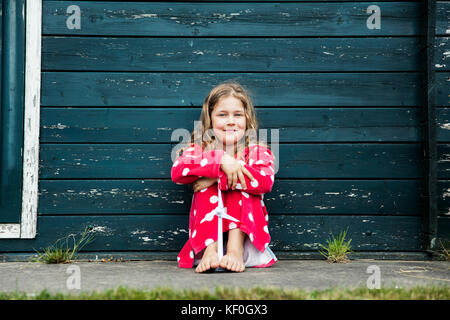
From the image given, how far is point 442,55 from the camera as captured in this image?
2.83 metres

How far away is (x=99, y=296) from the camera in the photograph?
1649 mm

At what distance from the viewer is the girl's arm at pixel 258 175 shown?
7.75ft

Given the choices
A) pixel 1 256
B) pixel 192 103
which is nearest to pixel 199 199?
pixel 192 103

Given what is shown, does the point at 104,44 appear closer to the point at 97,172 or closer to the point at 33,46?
the point at 33,46

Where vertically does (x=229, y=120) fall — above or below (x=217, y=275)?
above

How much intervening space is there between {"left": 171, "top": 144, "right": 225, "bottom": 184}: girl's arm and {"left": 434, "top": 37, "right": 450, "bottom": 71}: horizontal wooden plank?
163 centimetres

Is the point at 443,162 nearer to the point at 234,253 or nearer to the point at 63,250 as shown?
the point at 234,253

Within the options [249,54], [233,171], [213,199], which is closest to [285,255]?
[213,199]

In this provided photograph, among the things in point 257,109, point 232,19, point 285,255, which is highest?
point 232,19

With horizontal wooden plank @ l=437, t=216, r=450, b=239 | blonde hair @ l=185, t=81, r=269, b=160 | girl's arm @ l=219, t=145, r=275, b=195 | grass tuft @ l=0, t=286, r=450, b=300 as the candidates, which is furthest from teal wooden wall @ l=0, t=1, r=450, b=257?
grass tuft @ l=0, t=286, r=450, b=300

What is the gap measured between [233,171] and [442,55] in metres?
1.69

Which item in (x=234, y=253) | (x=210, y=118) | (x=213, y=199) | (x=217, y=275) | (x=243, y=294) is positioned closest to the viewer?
(x=243, y=294)

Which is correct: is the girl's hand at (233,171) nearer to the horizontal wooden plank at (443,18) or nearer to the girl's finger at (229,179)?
the girl's finger at (229,179)

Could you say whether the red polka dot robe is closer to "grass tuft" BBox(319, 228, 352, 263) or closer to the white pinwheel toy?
the white pinwheel toy
